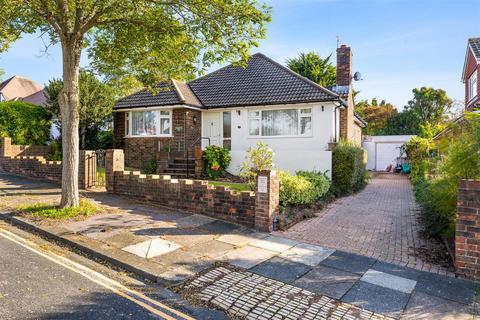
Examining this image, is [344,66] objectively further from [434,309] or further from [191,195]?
[434,309]

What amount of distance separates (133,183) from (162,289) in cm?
603

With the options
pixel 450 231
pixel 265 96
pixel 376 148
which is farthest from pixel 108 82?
pixel 376 148

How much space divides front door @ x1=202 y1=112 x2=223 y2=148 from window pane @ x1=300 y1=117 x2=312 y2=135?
4495mm

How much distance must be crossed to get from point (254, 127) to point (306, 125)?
2.62 m

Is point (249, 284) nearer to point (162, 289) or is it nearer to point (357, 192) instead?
point (162, 289)

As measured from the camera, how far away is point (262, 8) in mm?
7625

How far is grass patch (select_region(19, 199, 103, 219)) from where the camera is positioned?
25.5ft

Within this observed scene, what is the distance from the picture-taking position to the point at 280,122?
16.2 metres

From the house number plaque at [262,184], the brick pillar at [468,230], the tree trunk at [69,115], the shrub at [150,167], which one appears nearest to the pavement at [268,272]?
the brick pillar at [468,230]

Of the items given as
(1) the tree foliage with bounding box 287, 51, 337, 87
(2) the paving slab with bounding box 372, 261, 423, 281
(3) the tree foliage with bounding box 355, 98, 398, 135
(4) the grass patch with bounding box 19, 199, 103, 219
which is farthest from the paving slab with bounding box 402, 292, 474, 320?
(3) the tree foliage with bounding box 355, 98, 398, 135

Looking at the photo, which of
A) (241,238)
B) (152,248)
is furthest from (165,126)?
(152,248)

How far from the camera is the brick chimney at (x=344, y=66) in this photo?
19.8 m

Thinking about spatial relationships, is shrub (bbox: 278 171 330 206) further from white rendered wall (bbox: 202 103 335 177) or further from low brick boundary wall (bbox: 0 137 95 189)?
low brick boundary wall (bbox: 0 137 95 189)

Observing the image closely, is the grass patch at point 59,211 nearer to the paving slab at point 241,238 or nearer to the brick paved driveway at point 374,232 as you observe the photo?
the paving slab at point 241,238
